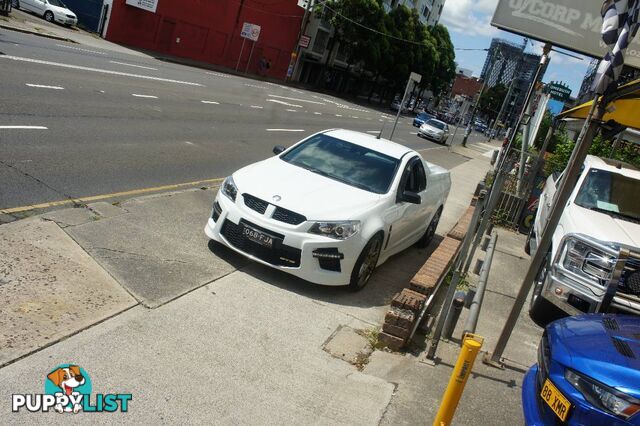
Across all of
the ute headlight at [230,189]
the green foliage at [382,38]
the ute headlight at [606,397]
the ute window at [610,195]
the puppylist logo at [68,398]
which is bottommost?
the puppylist logo at [68,398]

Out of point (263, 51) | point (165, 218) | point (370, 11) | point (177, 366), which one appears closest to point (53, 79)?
point (165, 218)

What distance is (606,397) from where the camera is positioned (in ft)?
12.5

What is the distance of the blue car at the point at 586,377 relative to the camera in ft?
12.4

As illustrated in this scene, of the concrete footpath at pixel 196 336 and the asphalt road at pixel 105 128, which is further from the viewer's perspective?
the asphalt road at pixel 105 128

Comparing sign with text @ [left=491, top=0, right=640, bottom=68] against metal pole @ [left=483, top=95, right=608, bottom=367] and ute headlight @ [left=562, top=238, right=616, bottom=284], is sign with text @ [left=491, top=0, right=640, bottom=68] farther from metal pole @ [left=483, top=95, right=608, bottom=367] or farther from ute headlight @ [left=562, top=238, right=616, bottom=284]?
metal pole @ [left=483, top=95, right=608, bottom=367]

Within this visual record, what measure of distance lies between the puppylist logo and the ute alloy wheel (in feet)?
10.6

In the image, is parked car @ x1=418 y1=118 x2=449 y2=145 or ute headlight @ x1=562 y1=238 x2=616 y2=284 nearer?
ute headlight @ x1=562 y1=238 x2=616 y2=284

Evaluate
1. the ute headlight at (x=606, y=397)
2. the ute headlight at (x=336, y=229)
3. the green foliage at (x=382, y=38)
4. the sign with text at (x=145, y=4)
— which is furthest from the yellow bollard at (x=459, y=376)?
the green foliage at (x=382, y=38)

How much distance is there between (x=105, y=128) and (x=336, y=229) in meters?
7.48

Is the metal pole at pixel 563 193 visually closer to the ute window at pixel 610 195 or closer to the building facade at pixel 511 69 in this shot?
the ute window at pixel 610 195

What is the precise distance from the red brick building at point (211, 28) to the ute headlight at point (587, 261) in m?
34.8

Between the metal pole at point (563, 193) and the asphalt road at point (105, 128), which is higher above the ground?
the metal pole at point (563, 193)

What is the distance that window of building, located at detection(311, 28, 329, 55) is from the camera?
61522 mm

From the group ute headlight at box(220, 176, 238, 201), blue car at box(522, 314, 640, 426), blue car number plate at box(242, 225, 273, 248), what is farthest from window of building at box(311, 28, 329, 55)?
blue car at box(522, 314, 640, 426)
